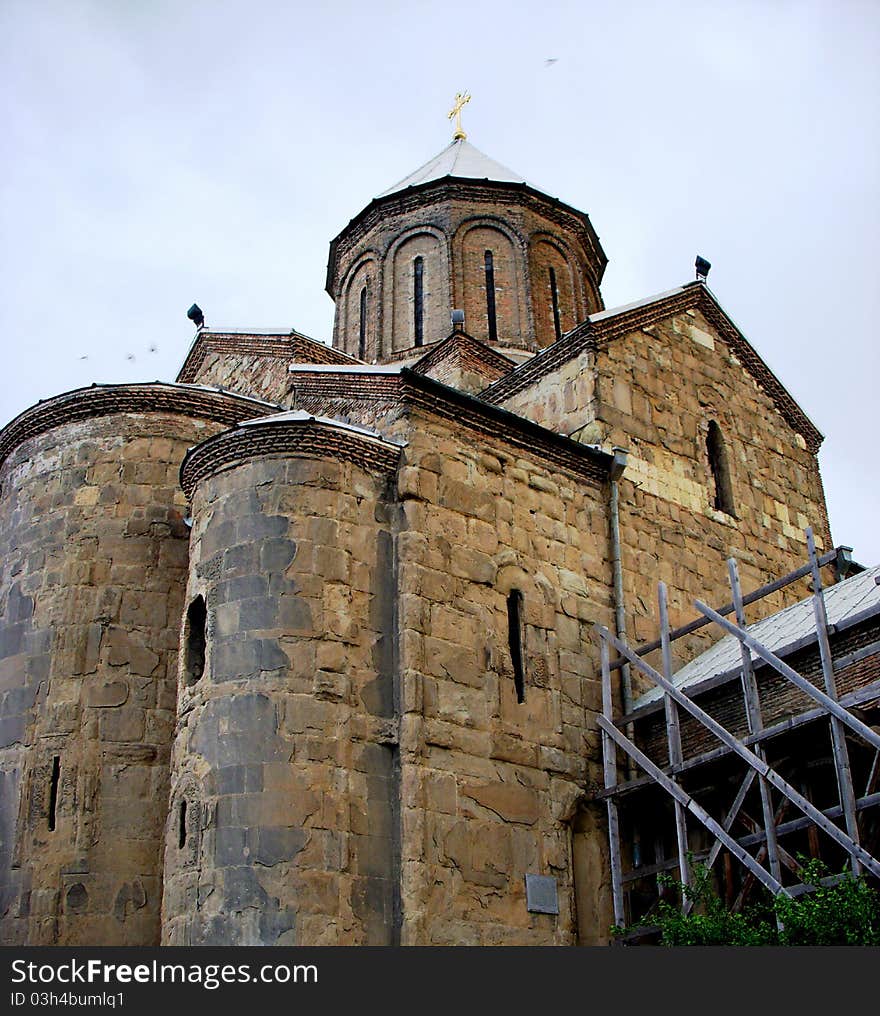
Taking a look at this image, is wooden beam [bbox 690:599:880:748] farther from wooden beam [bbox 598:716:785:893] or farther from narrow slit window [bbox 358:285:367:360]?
narrow slit window [bbox 358:285:367:360]

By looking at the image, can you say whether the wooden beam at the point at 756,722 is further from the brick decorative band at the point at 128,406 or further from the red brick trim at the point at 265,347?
the red brick trim at the point at 265,347

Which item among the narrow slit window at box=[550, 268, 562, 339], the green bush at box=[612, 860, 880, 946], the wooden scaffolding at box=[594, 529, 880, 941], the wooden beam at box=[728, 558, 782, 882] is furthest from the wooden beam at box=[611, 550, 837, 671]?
the narrow slit window at box=[550, 268, 562, 339]

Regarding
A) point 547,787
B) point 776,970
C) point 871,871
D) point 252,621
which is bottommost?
point 776,970

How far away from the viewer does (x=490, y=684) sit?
10719 millimetres

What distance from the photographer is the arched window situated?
47.8 feet

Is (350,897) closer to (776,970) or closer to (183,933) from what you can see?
(183,933)

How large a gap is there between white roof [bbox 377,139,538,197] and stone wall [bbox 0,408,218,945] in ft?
29.3

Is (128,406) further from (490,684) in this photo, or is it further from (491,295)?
(491,295)

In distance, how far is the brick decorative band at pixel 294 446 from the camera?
1051 centimetres

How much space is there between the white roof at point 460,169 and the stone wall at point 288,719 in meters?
10.4

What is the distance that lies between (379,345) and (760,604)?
25.1 feet

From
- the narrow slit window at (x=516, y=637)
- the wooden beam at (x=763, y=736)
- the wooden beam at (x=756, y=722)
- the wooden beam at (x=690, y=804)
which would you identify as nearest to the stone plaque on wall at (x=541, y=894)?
the wooden beam at (x=763, y=736)

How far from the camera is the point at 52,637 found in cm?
1132

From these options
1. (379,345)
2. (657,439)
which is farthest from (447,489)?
(379,345)
